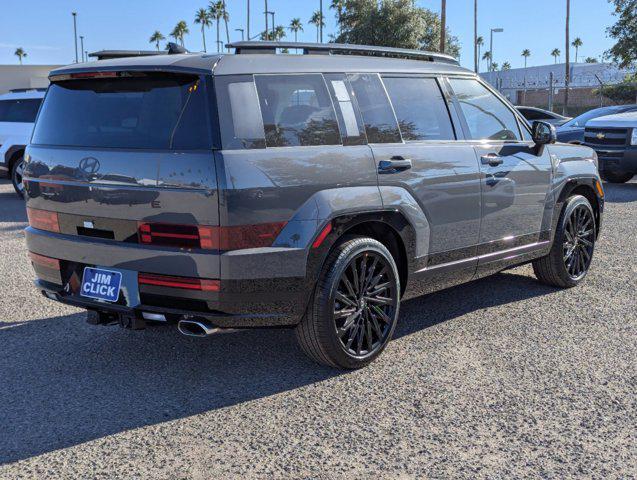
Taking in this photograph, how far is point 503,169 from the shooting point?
550 cm

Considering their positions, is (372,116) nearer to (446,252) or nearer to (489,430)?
(446,252)

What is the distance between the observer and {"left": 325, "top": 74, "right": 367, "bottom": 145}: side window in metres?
4.44

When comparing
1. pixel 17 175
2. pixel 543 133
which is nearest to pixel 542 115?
pixel 17 175

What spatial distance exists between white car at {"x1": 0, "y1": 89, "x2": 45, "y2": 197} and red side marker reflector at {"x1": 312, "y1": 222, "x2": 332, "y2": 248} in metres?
11.3

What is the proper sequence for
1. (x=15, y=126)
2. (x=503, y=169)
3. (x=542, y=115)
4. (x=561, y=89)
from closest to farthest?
1. (x=503, y=169)
2. (x=15, y=126)
3. (x=542, y=115)
4. (x=561, y=89)

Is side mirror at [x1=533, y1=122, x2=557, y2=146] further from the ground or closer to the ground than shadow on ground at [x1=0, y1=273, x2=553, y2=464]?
further from the ground

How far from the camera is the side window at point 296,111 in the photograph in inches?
161

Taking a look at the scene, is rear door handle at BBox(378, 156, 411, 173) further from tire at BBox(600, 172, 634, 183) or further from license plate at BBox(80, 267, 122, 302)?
tire at BBox(600, 172, 634, 183)

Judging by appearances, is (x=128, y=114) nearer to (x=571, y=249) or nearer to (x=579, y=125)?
(x=571, y=249)

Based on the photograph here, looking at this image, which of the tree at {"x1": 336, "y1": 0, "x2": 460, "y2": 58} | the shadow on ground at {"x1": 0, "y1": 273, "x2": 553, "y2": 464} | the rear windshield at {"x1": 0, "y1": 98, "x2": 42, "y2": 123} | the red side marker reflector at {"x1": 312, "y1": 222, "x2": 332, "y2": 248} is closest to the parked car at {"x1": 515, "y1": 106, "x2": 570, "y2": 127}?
the rear windshield at {"x1": 0, "y1": 98, "x2": 42, "y2": 123}

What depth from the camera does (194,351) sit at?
4.90 metres

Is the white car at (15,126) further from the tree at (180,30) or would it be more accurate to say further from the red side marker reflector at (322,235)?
the tree at (180,30)

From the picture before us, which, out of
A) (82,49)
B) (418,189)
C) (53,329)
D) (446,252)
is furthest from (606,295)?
(82,49)

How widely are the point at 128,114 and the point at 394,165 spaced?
1640 millimetres
